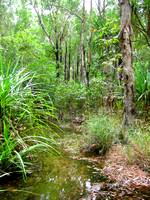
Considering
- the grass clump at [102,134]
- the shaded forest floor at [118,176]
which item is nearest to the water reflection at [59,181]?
the shaded forest floor at [118,176]

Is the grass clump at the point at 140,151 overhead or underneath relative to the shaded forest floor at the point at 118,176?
overhead

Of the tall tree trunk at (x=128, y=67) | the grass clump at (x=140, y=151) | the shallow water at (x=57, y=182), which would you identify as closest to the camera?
the shallow water at (x=57, y=182)

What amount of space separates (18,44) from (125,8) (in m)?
9.10

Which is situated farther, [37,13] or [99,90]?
[37,13]

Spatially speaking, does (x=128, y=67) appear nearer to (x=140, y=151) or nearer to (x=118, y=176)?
(x=140, y=151)

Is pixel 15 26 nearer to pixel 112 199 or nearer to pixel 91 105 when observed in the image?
pixel 91 105

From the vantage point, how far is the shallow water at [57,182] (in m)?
4.34

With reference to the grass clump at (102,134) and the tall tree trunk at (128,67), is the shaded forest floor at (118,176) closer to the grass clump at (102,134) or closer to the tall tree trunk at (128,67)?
the grass clump at (102,134)

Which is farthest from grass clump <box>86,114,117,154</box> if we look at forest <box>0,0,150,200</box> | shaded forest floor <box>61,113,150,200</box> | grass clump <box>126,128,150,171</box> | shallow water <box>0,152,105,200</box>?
grass clump <box>126,128,150,171</box>

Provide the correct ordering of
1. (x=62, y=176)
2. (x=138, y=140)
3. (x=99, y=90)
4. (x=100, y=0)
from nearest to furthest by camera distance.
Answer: (x=62, y=176) < (x=138, y=140) < (x=99, y=90) < (x=100, y=0)

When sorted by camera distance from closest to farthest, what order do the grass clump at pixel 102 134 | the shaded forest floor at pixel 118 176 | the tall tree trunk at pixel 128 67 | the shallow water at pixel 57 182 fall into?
1. the shallow water at pixel 57 182
2. the shaded forest floor at pixel 118 176
3. the grass clump at pixel 102 134
4. the tall tree trunk at pixel 128 67

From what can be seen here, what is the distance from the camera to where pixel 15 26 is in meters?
26.6

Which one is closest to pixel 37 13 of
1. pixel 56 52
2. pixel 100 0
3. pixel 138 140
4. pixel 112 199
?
pixel 56 52

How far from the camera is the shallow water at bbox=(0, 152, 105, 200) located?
4.34 meters
